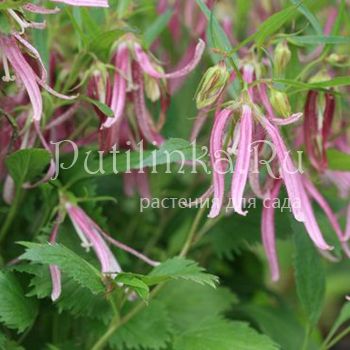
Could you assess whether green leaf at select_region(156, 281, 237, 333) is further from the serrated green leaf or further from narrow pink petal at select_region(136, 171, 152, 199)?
the serrated green leaf

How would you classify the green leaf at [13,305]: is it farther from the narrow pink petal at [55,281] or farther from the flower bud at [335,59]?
the flower bud at [335,59]

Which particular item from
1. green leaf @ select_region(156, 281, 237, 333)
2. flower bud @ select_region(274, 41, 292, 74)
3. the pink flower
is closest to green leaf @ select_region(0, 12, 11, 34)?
the pink flower

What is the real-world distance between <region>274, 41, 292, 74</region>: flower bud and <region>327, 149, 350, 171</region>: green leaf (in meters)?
0.11

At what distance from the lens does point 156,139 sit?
2.32ft

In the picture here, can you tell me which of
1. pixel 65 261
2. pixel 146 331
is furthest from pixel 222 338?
pixel 65 261

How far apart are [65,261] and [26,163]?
11cm

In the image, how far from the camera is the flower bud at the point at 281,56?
65 centimetres

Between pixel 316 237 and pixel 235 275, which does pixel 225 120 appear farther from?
pixel 235 275

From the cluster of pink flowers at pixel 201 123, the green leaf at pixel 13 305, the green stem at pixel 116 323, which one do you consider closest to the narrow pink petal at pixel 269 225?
the cluster of pink flowers at pixel 201 123

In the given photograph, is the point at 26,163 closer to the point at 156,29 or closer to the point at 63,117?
the point at 63,117

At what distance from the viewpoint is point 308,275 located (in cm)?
71

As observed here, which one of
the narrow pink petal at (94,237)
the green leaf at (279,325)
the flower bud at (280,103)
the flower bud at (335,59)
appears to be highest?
the flower bud at (335,59)

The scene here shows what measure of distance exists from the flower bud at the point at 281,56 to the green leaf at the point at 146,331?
9.4 inches

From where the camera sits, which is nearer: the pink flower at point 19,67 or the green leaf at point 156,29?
the pink flower at point 19,67
